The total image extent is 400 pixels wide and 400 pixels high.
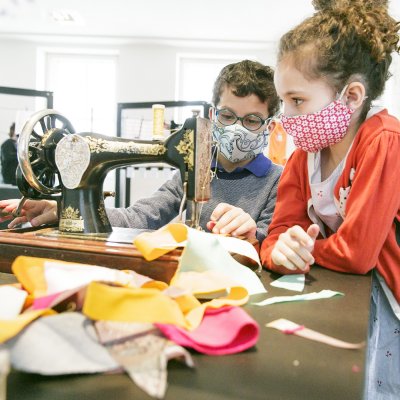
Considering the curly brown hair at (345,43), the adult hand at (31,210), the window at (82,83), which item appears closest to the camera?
the curly brown hair at (345,43)

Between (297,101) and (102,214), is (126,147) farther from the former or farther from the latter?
(297,101)

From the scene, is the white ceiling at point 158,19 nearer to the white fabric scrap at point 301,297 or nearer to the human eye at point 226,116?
the human eye at point 226,116

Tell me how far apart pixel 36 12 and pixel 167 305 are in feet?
16.3

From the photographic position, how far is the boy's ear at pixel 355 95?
3.12ft

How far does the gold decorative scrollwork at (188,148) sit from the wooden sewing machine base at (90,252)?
199mm

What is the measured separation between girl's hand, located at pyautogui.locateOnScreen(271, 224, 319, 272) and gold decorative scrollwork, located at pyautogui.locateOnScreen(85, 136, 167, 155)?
340 millimetres

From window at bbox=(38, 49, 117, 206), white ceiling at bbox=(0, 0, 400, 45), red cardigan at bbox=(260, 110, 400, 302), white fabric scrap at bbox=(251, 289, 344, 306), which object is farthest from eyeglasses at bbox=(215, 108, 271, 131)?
window at bbox=(38, 49, 117, 206)

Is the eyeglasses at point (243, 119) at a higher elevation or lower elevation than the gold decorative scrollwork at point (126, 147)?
higher

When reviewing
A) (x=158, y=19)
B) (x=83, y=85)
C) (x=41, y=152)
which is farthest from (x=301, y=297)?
(x=83, y=85)

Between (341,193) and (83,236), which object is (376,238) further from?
(83,236)

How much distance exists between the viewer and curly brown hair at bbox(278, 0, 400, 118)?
94 centimetres

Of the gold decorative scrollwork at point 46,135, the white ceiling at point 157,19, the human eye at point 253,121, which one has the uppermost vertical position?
the white ceiling at point 157,19

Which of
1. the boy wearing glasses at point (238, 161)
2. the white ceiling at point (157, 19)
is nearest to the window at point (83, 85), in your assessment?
the white ceiling at point (157, 19)

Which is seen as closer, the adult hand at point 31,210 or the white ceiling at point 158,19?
the adult hand at point 31,210
